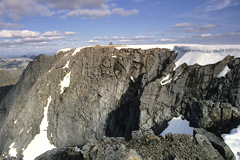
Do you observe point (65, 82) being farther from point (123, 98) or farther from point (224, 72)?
point (224, 72)

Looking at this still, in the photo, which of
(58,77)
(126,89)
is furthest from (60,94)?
(126,89)

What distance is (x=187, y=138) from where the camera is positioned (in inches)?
460

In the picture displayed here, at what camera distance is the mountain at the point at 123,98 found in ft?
74.2

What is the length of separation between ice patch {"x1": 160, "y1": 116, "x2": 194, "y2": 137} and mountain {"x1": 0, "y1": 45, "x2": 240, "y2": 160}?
16 centimetres

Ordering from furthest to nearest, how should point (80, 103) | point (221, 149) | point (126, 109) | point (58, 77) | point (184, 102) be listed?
point (58, 77)
point (80, 103)
point (126, 109)
point (184, 102)
point (221, 149)

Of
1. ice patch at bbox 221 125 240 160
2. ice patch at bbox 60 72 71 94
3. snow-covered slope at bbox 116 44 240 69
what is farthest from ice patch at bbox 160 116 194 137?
ice patch at bbox 60 72 71 94

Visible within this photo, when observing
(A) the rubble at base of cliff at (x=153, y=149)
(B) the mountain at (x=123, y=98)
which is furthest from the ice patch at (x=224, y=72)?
(A) the rubble at base of cliff at (x=153, y=149)

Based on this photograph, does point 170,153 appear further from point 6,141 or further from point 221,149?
point 6,141

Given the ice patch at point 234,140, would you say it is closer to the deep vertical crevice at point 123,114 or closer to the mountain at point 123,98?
the mountain at point 123,98

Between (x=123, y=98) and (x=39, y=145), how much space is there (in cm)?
2204

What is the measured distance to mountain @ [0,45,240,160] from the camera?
22.6 meters

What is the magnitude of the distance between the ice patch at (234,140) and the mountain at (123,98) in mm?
412

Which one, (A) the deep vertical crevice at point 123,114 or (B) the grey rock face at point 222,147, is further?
(A) the deep vertical crevice at point 123,114

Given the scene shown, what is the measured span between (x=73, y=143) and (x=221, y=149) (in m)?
33.2
